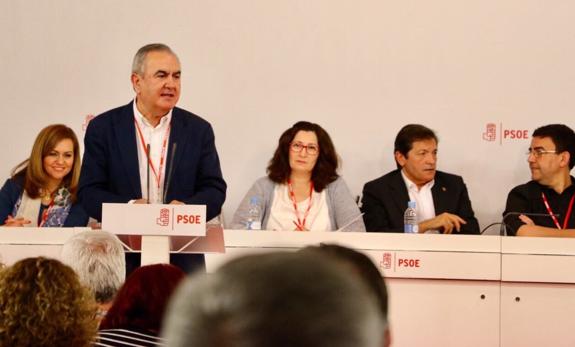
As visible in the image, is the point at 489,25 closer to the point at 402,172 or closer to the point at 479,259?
the point at 402,172

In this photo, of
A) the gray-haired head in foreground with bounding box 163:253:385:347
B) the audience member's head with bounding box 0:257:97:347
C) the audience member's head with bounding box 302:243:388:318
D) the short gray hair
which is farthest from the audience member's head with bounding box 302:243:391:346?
the short gray hair

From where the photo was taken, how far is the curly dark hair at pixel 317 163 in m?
6.23

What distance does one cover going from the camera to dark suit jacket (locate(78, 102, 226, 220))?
4.48m

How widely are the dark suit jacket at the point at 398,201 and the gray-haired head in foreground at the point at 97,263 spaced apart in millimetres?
3149

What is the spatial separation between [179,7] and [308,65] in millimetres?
1015

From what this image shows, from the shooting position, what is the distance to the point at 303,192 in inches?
245

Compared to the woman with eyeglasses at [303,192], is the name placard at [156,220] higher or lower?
lower

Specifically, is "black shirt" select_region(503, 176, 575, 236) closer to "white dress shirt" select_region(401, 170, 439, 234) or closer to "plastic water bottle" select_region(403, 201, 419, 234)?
"white dress shirt" select_region(401, 170, 439, 234)

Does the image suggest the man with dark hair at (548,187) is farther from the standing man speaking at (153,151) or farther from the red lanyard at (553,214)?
the standing man speaking at (153,151)

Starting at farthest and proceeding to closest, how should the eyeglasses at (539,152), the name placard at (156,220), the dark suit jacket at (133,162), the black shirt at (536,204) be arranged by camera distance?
the eyeglasses at (539,152) → the black shirt at (536,204) → the dark suit jacket at (133,162) → the name placard at (156,220)

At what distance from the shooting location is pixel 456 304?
5.41m

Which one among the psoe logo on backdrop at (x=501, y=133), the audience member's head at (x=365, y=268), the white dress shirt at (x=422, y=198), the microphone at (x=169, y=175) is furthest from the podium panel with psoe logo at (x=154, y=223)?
the psoe logo on backdrop at (x=501, y=133)

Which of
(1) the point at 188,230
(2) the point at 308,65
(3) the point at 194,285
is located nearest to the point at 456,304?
(1) the point at 188,230

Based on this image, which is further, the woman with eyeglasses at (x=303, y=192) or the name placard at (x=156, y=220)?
the woman with eyeglasses at (x=303, y=192)
